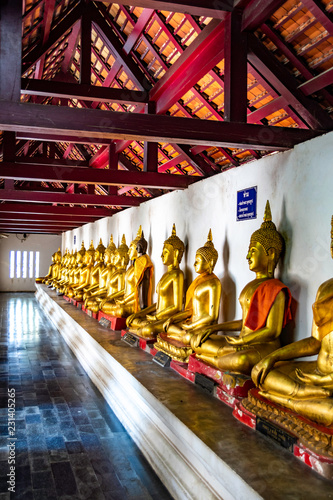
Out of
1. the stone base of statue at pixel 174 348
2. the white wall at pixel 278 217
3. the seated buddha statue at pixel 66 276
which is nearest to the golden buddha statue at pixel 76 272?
the seated buddha statue at pixel 66 276

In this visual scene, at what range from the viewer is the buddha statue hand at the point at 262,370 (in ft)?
8.71

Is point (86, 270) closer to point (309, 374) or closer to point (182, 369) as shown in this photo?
point (182, 369)

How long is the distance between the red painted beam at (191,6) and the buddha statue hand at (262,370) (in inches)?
83.0

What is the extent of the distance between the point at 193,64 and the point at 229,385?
250cm

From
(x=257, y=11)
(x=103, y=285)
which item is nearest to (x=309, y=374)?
(x=257, y=11)

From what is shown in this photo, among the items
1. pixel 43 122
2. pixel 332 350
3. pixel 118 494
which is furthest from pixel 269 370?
pixel 43 122

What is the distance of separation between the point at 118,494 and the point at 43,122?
2.21m

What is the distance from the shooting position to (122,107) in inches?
264

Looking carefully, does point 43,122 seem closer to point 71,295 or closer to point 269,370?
point 269,370

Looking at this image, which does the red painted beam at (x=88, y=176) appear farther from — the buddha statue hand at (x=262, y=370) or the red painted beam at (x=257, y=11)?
the buddha statue hand at (x=262, y=370)

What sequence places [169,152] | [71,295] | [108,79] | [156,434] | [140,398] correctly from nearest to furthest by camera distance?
[156,434] < [140,398] < [108,79] < [169,152] < [71,295]

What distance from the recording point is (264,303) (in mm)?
3207

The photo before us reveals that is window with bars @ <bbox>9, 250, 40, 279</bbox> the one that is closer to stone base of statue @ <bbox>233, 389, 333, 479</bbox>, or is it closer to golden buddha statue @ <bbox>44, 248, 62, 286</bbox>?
golden buddha statue @ <bbox>44, 248, 62, 286</bbox>

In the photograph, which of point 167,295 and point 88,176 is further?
point 88,176
